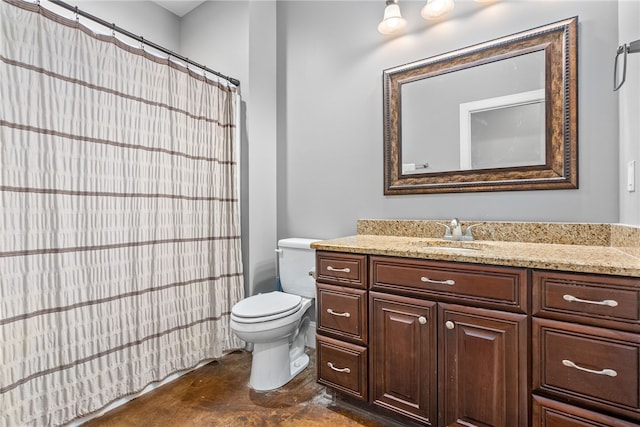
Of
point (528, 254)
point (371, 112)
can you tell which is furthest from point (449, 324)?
point (371, 112)

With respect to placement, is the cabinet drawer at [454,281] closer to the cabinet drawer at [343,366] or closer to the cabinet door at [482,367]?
the cabinet door at [482,367]

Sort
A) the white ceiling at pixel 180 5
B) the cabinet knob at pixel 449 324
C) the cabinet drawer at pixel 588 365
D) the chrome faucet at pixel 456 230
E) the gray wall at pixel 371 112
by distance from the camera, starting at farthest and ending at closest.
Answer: the white ceiling at pixel 180 5
the chrome faucet at pixel 456 230
the gray wall at pixel 371 112
the cabinet knob at pixel 449 324
the cabinet drawer at pixel 588 365

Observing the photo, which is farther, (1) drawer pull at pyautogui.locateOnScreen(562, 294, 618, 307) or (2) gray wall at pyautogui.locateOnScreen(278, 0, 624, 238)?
(2) gray wall at pyautogui.locateOnScreen(278, 0, 624, 238)

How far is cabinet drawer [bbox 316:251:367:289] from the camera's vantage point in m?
1.52

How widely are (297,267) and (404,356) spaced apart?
989 mm

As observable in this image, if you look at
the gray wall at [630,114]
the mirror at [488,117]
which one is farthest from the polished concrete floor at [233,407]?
the gray wall at [630,114]

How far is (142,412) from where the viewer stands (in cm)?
164

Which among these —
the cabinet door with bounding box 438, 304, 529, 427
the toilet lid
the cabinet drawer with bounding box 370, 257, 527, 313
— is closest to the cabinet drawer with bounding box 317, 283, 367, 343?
the cabinet drawer with bounding box 370, 257, 527, 313

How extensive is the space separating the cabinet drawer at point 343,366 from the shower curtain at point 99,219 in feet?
2.97

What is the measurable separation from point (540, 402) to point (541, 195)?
97 centimetres

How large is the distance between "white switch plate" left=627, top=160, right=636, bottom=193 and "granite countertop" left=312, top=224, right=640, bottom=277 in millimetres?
263

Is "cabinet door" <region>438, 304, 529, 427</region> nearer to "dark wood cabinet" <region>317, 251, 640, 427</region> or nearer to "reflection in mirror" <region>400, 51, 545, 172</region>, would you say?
"dark wood cabinet" <region>317, 251, 640, 427</region>

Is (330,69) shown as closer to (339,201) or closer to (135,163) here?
(339,201)

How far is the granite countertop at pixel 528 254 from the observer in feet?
3.34
